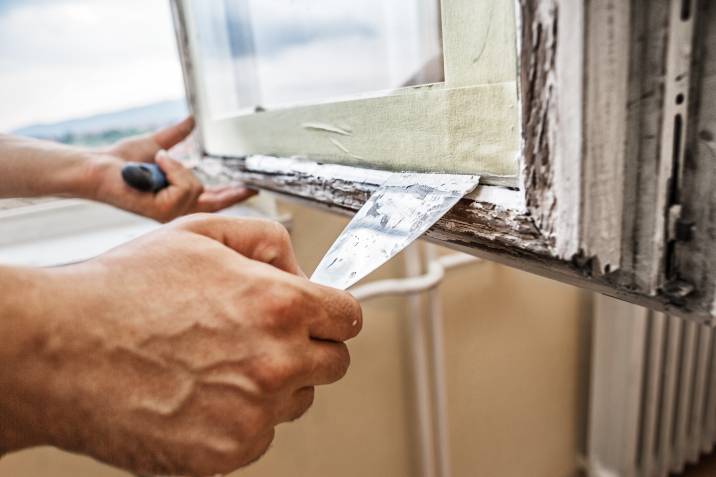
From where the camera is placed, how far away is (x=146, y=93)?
3.10 ft

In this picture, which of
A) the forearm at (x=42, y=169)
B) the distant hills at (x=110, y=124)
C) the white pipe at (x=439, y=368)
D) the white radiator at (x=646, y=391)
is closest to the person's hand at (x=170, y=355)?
the forearm at (x=42, y=169)

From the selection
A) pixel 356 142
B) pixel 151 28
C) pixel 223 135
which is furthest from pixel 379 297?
pixel 151 28

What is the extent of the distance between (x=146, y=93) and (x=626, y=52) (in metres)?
0.96

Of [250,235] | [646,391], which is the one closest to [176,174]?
[250,235]

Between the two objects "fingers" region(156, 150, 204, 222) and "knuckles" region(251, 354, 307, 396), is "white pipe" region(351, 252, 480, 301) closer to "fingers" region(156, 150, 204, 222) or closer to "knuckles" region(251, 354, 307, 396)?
"fingers" region(156, 150, 204, 222)

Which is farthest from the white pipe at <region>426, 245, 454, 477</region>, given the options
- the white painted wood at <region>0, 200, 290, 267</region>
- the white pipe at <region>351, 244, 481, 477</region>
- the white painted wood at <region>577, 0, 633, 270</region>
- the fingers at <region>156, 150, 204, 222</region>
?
the white painted wood at <region>577, 0, 633, 270</region>

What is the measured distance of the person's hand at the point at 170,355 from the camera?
25 centimetres

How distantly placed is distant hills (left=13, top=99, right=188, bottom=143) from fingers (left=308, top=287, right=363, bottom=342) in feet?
2.72

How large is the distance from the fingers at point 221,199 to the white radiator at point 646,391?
2.91ft

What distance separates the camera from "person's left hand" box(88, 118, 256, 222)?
0.63 meters

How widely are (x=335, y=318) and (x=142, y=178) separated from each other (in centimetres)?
44

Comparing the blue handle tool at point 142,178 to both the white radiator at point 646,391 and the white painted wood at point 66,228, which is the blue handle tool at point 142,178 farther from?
the white radiator at point 646,391

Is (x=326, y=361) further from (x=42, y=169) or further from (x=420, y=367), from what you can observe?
(x=420, y=367)

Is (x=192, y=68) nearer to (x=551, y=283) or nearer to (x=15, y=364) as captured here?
(x=15, y=364)
